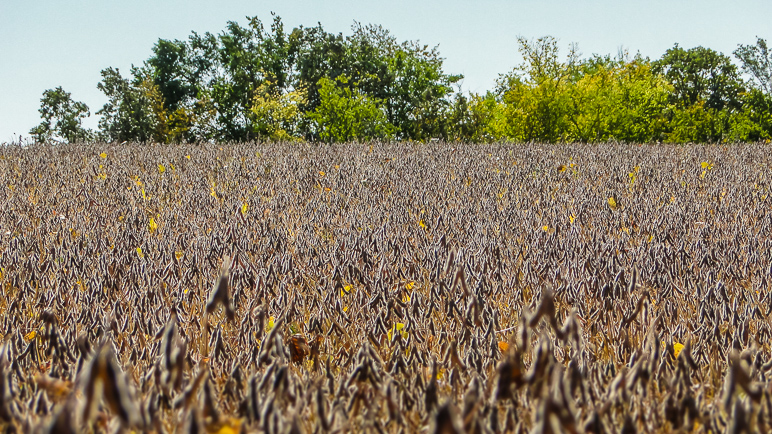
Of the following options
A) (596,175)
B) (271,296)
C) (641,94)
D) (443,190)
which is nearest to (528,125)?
(641,94)

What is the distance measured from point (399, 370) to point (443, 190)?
3.98 meters

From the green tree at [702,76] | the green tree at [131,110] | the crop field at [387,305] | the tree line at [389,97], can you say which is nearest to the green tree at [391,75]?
the tree line at [389,97]

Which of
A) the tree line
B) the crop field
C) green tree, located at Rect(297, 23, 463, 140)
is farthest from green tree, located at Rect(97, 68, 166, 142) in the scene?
the crop field

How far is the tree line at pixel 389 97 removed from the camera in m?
24.1

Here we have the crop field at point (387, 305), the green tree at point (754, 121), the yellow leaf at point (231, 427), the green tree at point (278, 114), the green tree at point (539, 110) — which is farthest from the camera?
the green tree at point (278, 114)

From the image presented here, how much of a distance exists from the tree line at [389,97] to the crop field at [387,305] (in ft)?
61.3

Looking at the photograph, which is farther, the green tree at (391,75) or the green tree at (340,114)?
the green tree at (391,75)

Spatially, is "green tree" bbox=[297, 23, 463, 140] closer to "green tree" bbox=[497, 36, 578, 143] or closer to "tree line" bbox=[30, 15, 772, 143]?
"tree line" bbox=[30, 15, 772, 143]

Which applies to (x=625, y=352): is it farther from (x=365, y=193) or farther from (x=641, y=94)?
(x=641, y=94)

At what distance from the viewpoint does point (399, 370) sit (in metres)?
1.63

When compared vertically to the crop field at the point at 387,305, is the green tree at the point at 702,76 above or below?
above

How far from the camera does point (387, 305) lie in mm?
2002

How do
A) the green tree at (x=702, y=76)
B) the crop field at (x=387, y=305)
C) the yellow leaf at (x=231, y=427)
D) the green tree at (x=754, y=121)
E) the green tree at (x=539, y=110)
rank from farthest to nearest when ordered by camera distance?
the green tree at (x=702, y=76) < the green tree at (x=754, y=121) < the green tree at (x=539, y=110) < the crop field at (x=387, y=305) < the yellow leaf at (x=231, y=427)

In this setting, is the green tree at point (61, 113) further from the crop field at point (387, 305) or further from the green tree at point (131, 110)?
the crop field at point (387, 305)
